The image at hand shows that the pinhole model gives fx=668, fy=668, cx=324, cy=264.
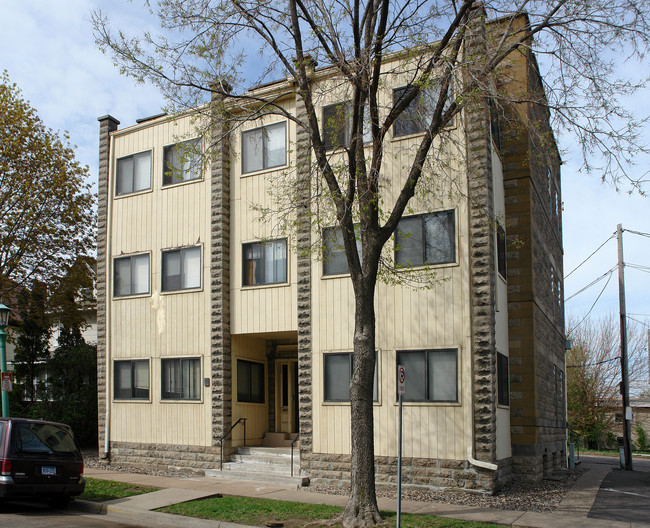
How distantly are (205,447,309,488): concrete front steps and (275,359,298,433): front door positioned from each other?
6.04ft

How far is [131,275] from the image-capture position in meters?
19.5

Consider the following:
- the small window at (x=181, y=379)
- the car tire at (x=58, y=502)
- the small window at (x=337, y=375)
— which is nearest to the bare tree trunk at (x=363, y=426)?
the small window at (x=337, y=375)

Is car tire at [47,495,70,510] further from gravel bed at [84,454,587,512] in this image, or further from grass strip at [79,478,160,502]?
gravel bed at [84,454,587,512]

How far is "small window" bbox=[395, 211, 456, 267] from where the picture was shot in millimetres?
14625

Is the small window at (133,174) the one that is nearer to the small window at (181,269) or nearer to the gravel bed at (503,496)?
the small window at (181,269)

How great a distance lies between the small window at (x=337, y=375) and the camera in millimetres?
15391

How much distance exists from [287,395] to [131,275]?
5731mm

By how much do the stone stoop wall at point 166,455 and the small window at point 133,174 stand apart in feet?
24.2

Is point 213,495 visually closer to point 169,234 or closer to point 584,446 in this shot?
point 169,234

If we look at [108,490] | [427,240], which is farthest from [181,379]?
[427,240]

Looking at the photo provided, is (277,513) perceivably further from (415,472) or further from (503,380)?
(503,380)

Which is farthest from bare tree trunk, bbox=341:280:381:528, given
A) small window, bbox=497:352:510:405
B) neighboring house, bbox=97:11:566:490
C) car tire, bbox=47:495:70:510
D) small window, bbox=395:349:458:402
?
car tire, bbox=47:495:70:510

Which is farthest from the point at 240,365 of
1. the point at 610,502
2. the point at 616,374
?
the point at 616,374

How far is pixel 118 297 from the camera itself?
64.2 feet
